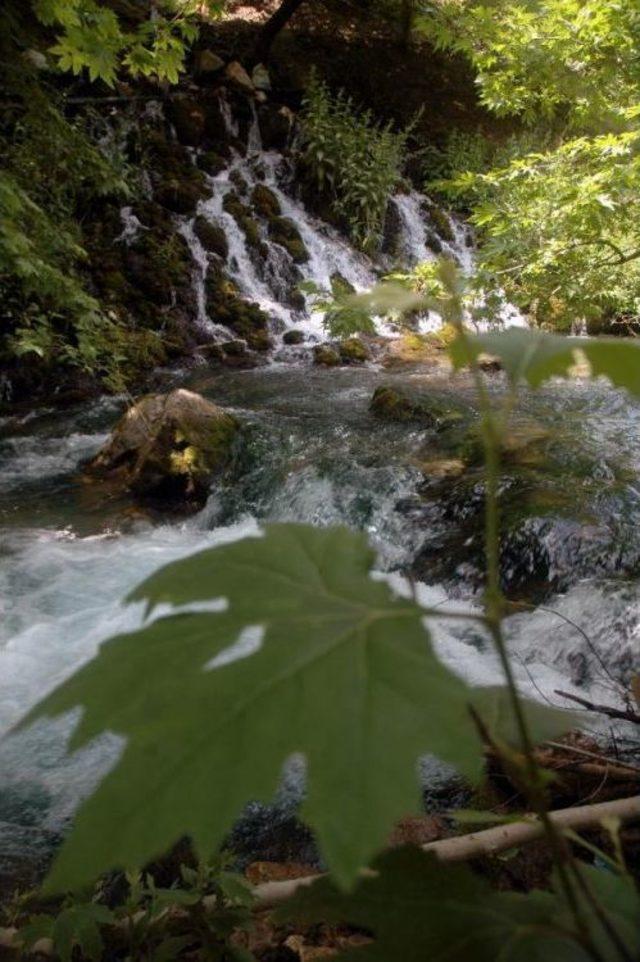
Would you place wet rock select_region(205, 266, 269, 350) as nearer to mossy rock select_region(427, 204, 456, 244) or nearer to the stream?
the stream

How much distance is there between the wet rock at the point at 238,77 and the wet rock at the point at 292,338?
6808 mm

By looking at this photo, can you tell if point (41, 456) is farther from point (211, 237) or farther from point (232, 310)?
point (211, 237)

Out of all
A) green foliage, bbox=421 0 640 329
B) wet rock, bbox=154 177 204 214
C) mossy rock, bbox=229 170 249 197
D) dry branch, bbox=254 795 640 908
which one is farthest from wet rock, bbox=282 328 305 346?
dry branch, bbox=254 795 640 908

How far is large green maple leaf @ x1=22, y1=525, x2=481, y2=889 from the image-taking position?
41 cm

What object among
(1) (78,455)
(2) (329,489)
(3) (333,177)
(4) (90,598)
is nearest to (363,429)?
(2) (329,489)

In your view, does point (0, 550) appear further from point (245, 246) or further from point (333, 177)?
point (333, 177)

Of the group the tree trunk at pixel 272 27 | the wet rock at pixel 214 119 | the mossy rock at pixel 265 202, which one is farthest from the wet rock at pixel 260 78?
the mossy rock at pixel 265 202

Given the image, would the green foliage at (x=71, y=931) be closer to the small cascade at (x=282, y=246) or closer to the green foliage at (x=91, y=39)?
the green foliage at (x=91, y=39)

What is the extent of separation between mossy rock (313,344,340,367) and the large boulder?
371cm

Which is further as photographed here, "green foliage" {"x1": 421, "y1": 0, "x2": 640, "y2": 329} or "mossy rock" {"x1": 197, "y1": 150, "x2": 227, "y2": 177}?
"mossy rock" {"x1": 197, "y1": 150, "x2": 227, "y2": 177}

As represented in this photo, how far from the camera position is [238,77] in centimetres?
1362

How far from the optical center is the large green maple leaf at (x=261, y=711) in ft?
1.35

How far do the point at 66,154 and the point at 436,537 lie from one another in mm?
4465

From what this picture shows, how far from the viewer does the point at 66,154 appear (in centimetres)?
547
